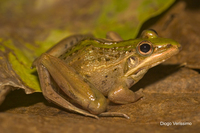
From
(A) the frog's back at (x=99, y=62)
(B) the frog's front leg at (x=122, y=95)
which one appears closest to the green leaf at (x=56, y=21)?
(A) the frog's back at (x=99, y=62)

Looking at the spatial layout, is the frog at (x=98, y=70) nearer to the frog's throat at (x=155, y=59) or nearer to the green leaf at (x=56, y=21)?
the frog's throat at (x=155, y=59)

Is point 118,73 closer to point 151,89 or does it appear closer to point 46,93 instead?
point 151,89

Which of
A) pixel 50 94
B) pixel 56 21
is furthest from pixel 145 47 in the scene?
pixel 56 21

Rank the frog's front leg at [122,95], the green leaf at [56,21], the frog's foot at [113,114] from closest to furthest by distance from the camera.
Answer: the frog's foot at [113,114]
the frog's front leg at [122,95]
the green leaf at [56,21]

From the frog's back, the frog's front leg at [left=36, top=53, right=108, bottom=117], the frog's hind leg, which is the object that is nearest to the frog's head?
the frog's back

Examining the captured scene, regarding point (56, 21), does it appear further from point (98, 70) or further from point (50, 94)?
point (50, 94)

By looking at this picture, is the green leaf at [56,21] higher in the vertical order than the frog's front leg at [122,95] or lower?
higher

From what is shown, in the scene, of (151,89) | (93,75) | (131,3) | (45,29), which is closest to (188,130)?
(151,89)

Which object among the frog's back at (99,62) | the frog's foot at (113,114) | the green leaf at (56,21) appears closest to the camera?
the frog's foot at (113,114)
